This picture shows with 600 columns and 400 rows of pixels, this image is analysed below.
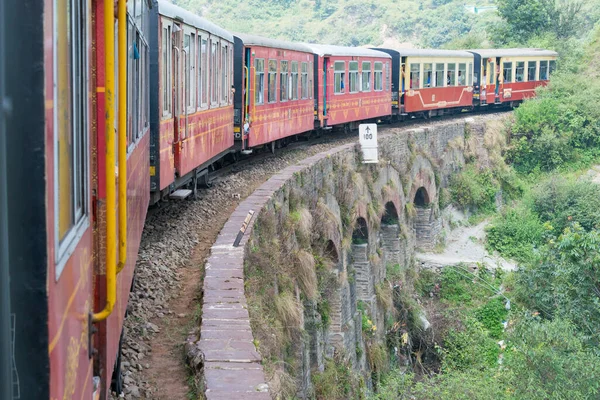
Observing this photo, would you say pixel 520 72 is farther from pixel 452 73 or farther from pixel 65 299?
pixel 65 299

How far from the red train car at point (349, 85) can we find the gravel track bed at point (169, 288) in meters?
7.10

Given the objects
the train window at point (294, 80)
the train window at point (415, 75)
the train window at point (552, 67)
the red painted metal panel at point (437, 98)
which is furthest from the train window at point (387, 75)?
the train window at point (552, 67)

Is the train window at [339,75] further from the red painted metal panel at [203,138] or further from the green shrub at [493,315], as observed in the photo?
the red painted metal panel at [203,138]

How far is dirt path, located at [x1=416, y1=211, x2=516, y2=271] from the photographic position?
22.0 metres

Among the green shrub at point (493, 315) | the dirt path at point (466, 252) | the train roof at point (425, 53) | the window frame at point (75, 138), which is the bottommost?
the green shrub at point (493, 315)

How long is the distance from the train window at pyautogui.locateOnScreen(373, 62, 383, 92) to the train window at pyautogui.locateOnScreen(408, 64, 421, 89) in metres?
1.84

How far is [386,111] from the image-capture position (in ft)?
76.3

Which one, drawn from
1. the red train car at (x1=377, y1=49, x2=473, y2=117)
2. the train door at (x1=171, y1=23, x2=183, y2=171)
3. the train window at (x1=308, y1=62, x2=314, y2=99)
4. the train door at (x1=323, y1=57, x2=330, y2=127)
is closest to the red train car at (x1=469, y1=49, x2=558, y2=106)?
the red train car at (x1=377, y1=49, x2=473, y2=117)

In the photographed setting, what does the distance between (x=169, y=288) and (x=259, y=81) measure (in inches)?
318

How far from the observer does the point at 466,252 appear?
76.5 feet

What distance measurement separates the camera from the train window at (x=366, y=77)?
21100mm

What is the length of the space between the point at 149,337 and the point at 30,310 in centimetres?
404

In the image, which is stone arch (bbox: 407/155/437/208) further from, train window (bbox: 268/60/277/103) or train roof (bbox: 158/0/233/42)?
train roof (bbox: 158/0/233/42)

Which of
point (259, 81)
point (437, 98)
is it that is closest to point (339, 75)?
point (259, 81)
